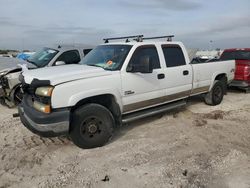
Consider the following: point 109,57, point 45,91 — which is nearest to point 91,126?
point 45,91

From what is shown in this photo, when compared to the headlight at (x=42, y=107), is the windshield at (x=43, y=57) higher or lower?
higher

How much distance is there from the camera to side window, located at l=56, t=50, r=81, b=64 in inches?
347

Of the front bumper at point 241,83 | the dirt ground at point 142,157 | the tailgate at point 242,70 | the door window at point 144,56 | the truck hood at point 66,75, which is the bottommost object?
the dirt ground at point 142,157

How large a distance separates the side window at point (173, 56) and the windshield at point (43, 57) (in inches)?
151

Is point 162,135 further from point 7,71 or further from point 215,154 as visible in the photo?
point 7,71

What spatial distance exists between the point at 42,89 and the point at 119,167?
5.64ft

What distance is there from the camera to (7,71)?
815cm

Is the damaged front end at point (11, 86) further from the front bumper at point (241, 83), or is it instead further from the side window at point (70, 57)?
the front bumper at point (241, 83)

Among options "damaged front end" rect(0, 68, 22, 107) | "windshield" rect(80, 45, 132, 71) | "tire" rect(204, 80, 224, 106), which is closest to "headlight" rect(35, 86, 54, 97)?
"windshield" rect(80, 45, 132, 71)

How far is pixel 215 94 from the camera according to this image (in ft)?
27.2

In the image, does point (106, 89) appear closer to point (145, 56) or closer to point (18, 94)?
point (145, 56)

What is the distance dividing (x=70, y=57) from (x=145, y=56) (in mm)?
3876

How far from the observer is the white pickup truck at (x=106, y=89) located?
15.2 feet

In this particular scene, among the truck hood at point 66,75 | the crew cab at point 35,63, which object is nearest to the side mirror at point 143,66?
the truck hood at point 66,75
